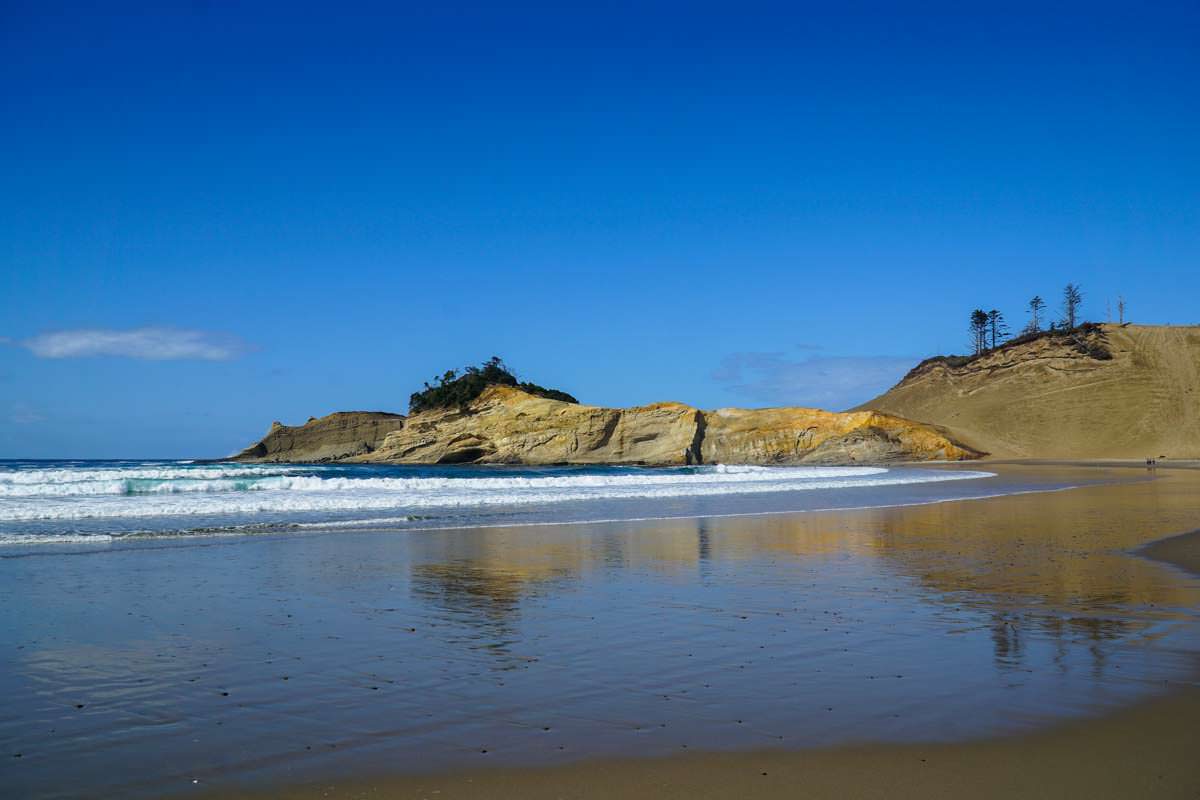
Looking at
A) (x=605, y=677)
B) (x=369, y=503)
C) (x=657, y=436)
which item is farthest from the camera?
(x=657, y=436)

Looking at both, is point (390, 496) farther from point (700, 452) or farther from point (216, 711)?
point (700, 452)

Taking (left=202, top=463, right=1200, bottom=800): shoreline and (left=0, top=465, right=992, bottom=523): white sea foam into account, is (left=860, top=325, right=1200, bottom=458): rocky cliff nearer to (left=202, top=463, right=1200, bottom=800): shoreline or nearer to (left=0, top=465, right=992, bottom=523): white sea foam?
(left=0, top=465, right=992, bottom=523): white sea foam

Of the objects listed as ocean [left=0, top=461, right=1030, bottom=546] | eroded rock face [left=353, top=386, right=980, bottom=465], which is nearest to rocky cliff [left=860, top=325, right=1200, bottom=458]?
eroded rock face [left=353, top=386, right=980, bottom=465]

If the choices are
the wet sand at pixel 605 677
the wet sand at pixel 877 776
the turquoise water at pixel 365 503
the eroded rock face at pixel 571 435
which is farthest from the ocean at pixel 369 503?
the eroded rock face at pixel 571 435

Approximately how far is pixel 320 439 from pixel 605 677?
85783 millimetres

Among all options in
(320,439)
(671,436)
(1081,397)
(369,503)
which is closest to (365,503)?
(369,503)

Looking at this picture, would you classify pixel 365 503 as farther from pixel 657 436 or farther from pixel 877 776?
pixel 657 436

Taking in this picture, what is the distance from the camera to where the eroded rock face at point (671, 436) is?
63.9m

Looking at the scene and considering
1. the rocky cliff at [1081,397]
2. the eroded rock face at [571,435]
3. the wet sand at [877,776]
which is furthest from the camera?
the rocky cliff at [1081,397]

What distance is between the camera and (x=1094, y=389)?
280ft

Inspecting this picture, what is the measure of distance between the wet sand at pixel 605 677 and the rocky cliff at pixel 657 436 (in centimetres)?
5187

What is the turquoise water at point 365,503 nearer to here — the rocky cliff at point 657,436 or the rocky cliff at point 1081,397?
the rocky cliff at point 657,436

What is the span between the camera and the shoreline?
3.97 m

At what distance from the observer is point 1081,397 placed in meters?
A: 85.2
